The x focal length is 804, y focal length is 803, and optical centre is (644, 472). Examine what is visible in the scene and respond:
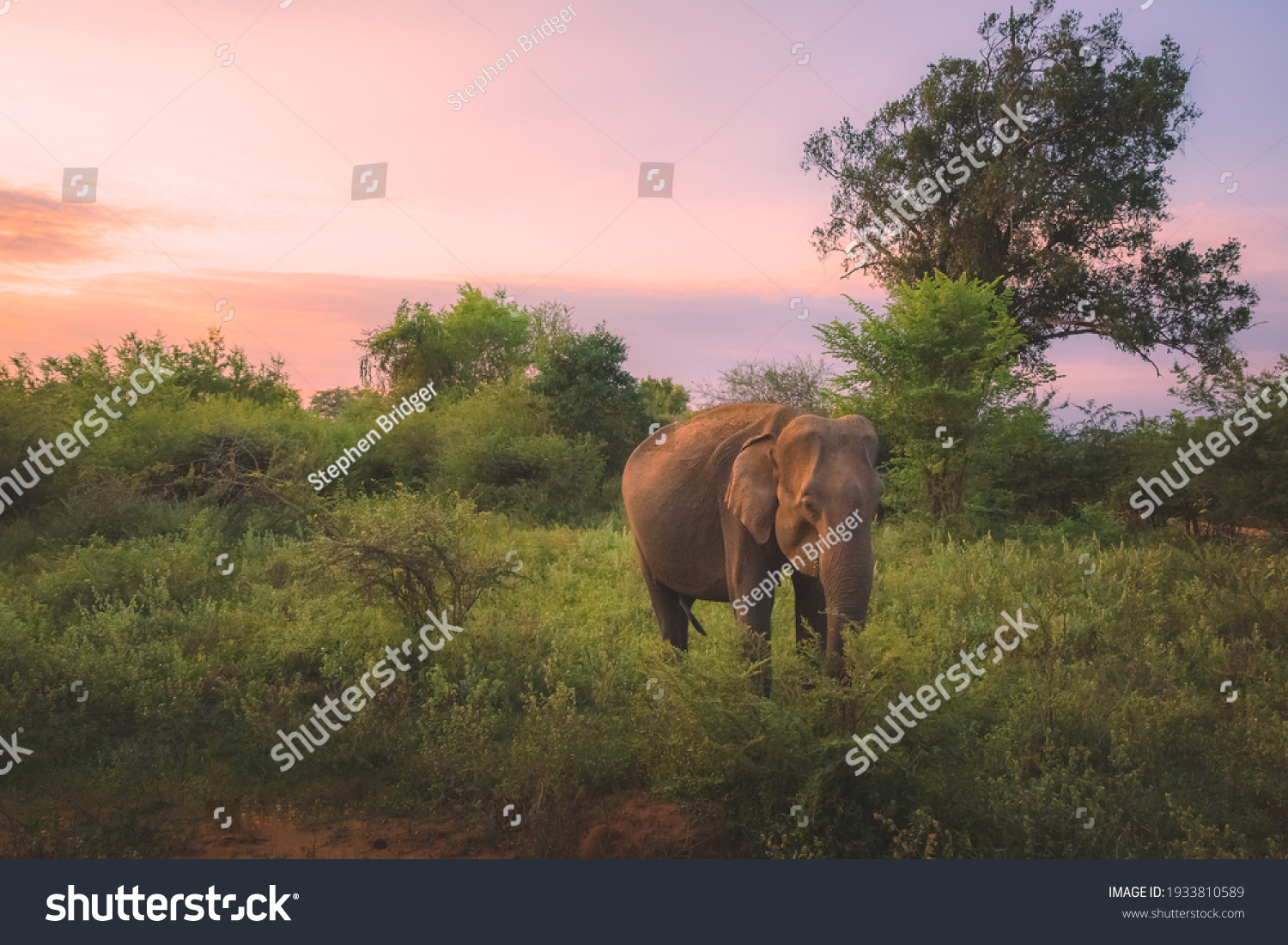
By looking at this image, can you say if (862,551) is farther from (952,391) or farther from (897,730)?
(952,391)

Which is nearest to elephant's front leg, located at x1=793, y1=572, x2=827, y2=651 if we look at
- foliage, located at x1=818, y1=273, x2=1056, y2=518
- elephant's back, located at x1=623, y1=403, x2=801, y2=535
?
elephant's back, located at x1=623, y1=403, x2=801, y2=535

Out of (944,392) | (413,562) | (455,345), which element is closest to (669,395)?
(455,345)

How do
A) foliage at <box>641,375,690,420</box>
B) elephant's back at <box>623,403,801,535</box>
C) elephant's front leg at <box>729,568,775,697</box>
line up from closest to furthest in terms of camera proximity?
elephant's front leg at <box>729,568,775,697</box>, elephant's back at <box>623,403,801,535</box>, foliage at <box>641,375,690,420</box>

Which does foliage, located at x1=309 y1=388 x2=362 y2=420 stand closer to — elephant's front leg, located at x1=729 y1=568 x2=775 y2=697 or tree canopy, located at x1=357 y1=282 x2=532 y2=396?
tree canopy, located at x1=357 y1=282 x2=532 y2=396

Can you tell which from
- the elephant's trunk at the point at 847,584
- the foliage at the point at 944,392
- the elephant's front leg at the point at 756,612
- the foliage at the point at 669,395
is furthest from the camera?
the foliage at the point at 669,395

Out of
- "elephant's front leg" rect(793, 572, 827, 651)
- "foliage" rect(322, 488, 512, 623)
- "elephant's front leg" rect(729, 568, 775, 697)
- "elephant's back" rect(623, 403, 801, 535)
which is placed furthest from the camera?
"foliage" rect(322, 488, 512, 623)

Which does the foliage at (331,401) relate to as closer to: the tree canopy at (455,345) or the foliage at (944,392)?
the tree canopy at (455,345)

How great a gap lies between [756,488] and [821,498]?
0.63m

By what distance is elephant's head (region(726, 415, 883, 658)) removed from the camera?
553 centimetres

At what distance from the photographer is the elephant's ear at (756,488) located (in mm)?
6059

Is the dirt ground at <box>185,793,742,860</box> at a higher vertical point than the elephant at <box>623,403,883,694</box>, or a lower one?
lower

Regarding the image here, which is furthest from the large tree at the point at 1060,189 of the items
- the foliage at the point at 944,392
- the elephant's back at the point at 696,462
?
the elephant's back at the point at 696,462

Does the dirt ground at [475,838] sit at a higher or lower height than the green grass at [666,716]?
lower

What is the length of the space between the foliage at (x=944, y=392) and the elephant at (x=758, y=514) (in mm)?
10001
